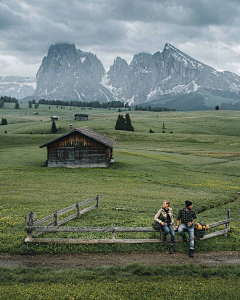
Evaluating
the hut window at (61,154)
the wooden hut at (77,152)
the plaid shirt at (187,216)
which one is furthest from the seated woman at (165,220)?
the hut window at (61,154)

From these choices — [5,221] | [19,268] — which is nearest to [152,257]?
[19,268]

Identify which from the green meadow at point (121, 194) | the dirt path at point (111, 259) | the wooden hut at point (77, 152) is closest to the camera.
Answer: the dirt path at point (111, 259)

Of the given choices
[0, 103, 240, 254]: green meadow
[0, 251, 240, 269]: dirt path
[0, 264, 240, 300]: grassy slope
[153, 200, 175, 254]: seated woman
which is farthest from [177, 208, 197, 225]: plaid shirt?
[0, 264, 240, 300]: grassy slope

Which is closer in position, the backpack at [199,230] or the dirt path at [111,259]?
the dirt path at [111,259]

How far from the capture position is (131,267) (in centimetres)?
1280

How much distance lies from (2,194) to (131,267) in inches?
726

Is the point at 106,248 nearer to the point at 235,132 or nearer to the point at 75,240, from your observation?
the point at 75,240

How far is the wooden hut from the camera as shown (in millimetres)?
50750

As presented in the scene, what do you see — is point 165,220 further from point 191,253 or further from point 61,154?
point 61,154

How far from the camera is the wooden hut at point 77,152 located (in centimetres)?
5075

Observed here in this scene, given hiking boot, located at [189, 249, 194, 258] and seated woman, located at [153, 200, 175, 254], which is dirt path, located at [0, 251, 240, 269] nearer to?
hiking boot, located at [189, 249, 194, 258]

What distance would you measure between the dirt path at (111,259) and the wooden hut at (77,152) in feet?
120

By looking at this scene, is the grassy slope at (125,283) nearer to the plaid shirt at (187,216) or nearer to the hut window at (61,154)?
the plaid shirt at (187,216)

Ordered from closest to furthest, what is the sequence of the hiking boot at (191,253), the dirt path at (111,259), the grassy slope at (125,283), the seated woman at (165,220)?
1. the grassy slope at (125,283)
2. the dirt path at (111,259)
3. the hiking boot at (191,253)
4. the seated woman at (165,220)
